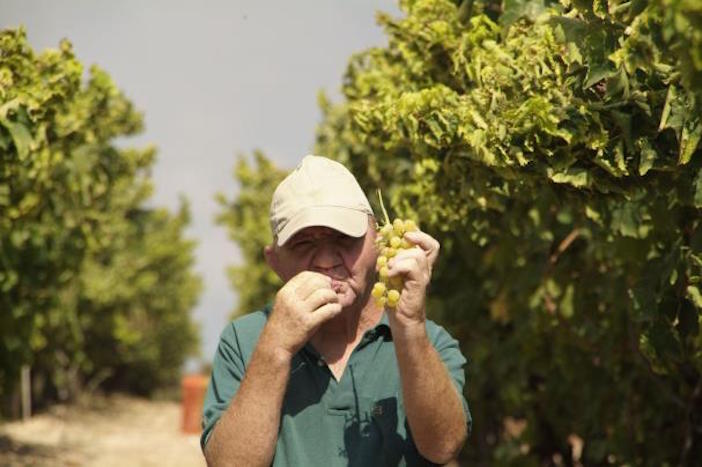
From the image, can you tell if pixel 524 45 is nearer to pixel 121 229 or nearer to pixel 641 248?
pixel 641 248

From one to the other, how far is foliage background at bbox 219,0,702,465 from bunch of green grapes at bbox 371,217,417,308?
2.64ft

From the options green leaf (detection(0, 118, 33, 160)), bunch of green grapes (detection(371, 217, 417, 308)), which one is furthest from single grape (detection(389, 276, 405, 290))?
green leaf (detection(0, 118, 33, 160))

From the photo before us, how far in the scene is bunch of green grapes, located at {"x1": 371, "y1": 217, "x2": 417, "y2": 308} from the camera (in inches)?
116

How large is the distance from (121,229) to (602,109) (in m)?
20.6

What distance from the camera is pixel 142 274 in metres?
25.2

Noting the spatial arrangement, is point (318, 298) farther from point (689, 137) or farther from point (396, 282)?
point (689, 137)

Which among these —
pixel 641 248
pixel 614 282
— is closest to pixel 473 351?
pixel 614 282

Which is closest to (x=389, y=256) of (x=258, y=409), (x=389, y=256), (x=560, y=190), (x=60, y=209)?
(x=389, y=256)

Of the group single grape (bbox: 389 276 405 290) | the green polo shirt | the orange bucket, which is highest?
single grape (bbox: 389 276 405 290)

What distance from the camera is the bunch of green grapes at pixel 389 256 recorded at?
2941mm

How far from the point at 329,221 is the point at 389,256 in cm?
24

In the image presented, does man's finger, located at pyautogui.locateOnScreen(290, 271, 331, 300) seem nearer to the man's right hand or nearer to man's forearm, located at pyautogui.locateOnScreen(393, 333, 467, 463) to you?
the man's right hand

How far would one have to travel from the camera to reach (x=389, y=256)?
9.98 feet

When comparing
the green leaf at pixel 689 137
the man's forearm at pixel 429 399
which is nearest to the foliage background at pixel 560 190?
the green leaf at pixel 689 137
